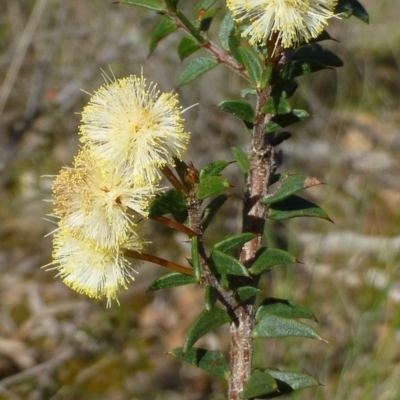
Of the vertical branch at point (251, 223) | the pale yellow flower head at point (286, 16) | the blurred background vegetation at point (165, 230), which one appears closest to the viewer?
the pale yellow flower head at point (286, 16)

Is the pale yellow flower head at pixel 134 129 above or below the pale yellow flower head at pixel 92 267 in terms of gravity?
above

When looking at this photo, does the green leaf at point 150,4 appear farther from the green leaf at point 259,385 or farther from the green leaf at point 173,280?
the green leaf at point 259,385

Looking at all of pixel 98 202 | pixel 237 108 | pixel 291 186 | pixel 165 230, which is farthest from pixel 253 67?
pixel 165 230

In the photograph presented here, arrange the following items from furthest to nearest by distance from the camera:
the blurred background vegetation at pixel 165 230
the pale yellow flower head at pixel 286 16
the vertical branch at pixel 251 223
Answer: the blurred background vegetation at pixel 165 230, the vertical branch at pixel 251 223, the pale yellow flower head at pixel 286 16

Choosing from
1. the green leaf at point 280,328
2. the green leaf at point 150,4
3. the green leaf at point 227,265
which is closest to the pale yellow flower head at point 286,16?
the green leaf at point 150,4

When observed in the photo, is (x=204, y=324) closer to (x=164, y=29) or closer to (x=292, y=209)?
(x=292, y=209)

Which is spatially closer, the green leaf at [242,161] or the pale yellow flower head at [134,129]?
the pale yellow flower head at [134,129]

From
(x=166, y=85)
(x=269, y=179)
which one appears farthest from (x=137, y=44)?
(x=269, y=179)
